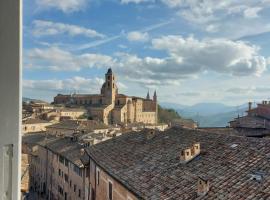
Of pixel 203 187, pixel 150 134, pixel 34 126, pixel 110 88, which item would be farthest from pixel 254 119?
pixel 110 88

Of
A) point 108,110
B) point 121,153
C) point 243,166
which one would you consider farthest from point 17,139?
point 108,110

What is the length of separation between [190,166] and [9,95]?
9.22 meters

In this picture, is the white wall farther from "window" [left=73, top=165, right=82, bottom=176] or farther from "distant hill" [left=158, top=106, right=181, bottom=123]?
"distant hill" [left=158, top=106, right=181, bottom=123]

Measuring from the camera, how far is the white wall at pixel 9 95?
99 centimetres

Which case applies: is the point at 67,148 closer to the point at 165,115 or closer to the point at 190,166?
the point at 190,166

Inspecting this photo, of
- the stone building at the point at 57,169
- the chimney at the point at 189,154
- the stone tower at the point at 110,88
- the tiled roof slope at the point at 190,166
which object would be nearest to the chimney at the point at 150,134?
the tiled roof slope at the point at 190,166

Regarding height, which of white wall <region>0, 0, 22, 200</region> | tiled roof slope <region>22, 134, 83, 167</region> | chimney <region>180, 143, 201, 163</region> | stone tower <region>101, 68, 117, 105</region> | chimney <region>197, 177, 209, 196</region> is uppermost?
stone tower <region>101, 68, 117, 105</region>

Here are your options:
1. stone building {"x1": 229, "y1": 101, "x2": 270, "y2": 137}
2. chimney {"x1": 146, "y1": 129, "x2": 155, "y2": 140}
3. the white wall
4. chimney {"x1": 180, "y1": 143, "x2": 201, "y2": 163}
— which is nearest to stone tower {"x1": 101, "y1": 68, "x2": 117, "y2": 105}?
stone building {"x1": 229, "y1": 101, "x2": 270, "y2": 137}

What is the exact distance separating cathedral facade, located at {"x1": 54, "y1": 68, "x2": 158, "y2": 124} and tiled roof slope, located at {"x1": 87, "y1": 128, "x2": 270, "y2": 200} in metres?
62.9

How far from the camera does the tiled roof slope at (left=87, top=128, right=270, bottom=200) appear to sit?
300 inches

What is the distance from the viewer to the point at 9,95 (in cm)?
101

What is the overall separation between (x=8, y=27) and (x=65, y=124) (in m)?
52.5

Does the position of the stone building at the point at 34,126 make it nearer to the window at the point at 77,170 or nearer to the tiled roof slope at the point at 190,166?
the window at the point at 77,170

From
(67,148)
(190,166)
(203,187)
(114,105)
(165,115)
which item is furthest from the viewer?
(165,115)
